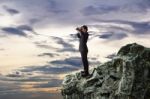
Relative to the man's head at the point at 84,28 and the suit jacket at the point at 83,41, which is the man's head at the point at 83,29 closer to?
the man's head at the point at 84,28

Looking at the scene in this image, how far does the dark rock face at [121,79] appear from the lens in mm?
25938

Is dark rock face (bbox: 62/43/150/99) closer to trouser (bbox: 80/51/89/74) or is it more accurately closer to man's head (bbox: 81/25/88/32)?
trouser (bbox: 80/51/89/74)

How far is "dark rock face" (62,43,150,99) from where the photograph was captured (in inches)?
1021

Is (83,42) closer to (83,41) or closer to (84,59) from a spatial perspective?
(83,41)

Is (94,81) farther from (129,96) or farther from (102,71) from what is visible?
(129,96)

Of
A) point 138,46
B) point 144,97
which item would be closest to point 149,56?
point 138,46

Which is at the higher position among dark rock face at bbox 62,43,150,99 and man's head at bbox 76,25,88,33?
man's head at bbox 76,25,88,33

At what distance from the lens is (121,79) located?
87.6 ft

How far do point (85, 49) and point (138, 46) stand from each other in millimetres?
4537

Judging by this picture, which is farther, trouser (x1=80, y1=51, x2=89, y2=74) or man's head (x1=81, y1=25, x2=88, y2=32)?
Answer: trouser (x1=80, y1=51, x2=89, y2=74)

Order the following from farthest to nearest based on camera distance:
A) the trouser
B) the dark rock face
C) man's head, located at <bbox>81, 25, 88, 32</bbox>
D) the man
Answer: the trouser → the man → man's head, located at <bbox>81, 25, 88, 32</bbox> → the dark rock face

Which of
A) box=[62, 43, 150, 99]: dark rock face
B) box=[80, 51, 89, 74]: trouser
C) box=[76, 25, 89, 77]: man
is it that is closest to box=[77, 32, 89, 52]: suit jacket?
box=[76, 25, 89, 77]: man

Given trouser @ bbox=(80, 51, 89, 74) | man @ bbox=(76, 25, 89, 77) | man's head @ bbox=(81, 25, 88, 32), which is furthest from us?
trouser @ bbox=(80, 51, 89, 74)

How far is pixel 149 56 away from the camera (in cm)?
2709
